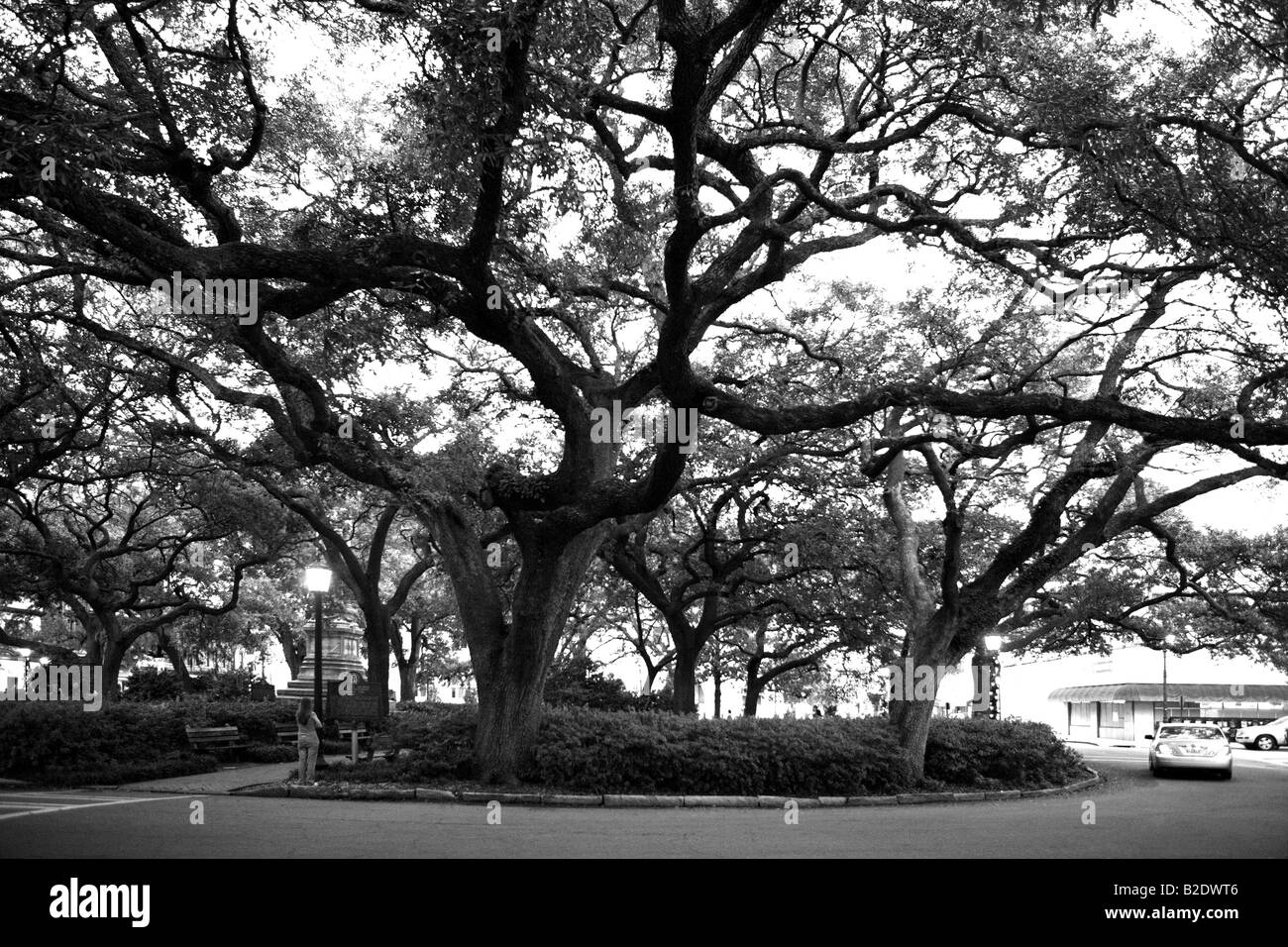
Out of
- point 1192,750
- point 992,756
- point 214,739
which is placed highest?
point 214,739

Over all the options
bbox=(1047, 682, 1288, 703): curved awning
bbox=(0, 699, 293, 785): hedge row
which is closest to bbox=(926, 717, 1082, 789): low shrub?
bbox=(0, 699, 293, 785): hedge row

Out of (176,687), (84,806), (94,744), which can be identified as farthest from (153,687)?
(84,806)

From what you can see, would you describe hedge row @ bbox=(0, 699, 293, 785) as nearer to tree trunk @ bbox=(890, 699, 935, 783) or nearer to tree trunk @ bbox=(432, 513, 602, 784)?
tree trunk @ bbox=(432, 513, 602, 784)

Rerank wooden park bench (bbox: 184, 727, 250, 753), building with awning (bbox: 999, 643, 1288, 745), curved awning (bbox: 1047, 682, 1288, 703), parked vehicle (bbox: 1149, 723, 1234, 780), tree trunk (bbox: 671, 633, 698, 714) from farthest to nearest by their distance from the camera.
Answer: building with awning (bbox: 999, 643, 1288, 745), curved awning (bbox: 1047, 682, 1288, 703), tree trunk (bbox: 671, 633, 698, 714), parked vehicle (bbox: 1149, 723, 1234, 780), wooden park bench (bbox: 184, 727, 250, 753)

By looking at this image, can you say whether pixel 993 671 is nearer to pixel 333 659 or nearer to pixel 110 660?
pixel 333 659

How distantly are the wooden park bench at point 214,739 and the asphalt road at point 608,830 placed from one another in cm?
393

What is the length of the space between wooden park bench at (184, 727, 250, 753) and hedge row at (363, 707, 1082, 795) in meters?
4.93

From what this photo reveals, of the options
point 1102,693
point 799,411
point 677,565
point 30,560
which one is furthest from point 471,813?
point 1102,693

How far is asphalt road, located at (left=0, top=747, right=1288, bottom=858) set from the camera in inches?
356

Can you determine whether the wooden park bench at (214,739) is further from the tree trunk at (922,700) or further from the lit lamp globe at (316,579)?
the tree trunk at (922,700)

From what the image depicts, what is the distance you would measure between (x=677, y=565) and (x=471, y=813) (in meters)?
14.3

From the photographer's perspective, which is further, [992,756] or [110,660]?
[110,660]

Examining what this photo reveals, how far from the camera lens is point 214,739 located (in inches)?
746

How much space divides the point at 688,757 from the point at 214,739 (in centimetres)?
1008
